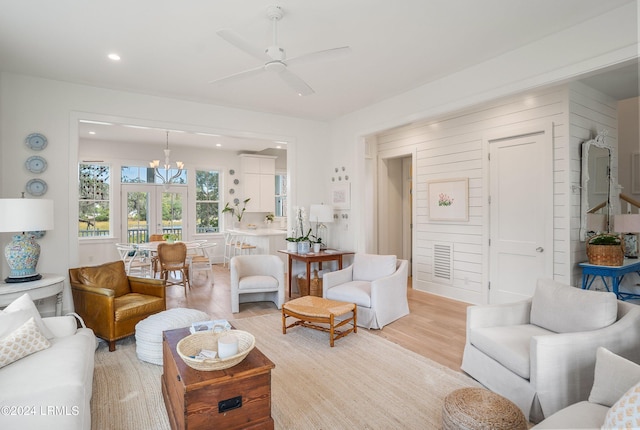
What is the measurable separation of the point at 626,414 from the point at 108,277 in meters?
4.29

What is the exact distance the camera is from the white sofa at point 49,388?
1596 millimetres

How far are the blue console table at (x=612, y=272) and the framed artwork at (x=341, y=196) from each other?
3145 millimetres

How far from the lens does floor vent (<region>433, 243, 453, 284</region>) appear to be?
5289 millimetres

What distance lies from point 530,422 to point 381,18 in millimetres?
3139

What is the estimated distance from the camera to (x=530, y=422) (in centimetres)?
221

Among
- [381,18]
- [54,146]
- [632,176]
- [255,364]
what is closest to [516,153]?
[632,176]

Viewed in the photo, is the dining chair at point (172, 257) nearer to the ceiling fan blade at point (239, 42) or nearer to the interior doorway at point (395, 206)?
the interior doorway at point (395, 206)

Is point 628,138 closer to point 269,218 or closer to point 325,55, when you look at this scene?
point 325,55

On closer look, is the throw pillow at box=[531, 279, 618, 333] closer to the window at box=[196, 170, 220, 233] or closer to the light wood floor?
the light wood floor

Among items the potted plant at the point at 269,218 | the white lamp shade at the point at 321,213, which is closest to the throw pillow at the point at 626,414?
the white lamp shade at the point at 321,213

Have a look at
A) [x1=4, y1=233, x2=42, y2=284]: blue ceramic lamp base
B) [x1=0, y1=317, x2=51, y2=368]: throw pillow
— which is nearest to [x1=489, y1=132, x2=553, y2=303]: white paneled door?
[x1=0, y1=317, x2=51, y2=368]: throw pillow

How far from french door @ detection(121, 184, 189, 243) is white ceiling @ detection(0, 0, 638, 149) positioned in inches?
171

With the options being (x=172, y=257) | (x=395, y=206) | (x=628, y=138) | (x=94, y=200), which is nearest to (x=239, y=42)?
(x=172, y=257)

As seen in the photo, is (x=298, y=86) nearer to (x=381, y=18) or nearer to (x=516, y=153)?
(x=381, y=18)
